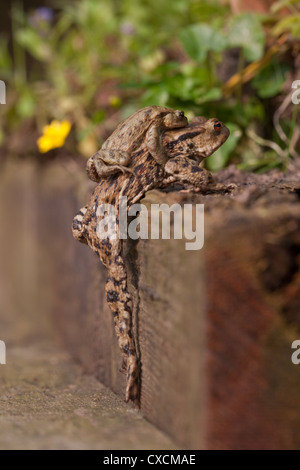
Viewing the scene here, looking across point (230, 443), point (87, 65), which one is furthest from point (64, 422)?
point (87, 65)

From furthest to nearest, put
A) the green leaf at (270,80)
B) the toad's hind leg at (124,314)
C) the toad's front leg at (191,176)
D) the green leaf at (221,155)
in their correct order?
the green leaf at (270,80), the green leaf at (221,155), the toad's front leg at (191,176), the toad's hind leg at (124,314)

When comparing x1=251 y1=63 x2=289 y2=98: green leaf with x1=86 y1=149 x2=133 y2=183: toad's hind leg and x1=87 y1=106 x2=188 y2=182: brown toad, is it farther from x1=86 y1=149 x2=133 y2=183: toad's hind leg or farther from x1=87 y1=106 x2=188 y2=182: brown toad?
x1=86 y1=149 x2=133 y2=183: toad's hind leg

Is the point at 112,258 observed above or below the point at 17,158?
below

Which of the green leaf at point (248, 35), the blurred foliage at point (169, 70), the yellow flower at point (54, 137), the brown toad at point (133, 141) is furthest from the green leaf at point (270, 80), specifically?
the brown toad at point (133, 141)

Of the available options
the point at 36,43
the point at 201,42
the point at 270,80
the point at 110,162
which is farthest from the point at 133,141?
the point at 36,43

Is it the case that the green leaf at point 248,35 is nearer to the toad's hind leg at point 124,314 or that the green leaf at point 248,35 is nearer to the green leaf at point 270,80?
the green leaf at point 270,80

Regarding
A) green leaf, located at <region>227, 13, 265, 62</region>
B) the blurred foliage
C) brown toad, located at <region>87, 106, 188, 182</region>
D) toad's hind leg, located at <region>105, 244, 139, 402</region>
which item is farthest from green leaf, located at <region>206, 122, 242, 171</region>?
toad's hind leg, located at <region>105, 244, 139, 402</region>
